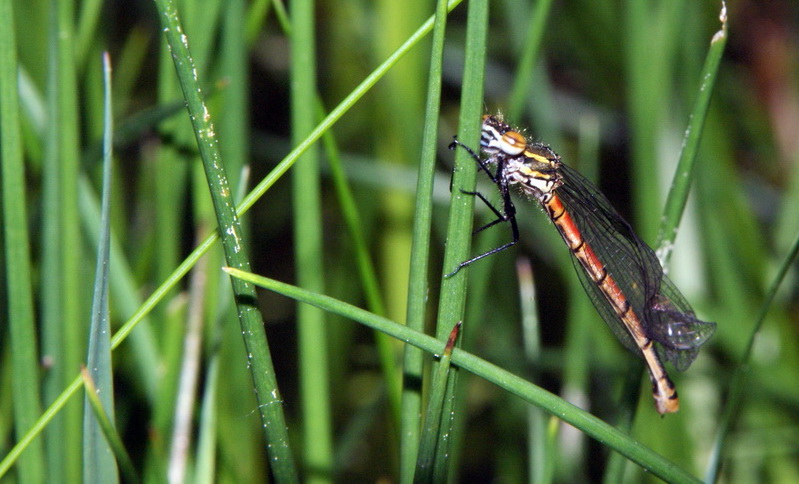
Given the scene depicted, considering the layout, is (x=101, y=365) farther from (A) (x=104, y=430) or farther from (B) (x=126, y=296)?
(B) (x=126, y=296)

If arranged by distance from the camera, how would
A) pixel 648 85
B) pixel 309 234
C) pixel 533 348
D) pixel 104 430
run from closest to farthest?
pixel 104 430, pixel 309 234, pixel 533 348, pixel 648 85

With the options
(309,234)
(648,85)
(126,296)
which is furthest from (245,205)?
(648,85)

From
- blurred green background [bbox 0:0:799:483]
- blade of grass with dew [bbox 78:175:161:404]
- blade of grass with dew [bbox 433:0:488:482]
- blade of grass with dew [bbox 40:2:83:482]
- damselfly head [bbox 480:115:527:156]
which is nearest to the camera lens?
blade of grass with dew [bbox 433:0:488:482]

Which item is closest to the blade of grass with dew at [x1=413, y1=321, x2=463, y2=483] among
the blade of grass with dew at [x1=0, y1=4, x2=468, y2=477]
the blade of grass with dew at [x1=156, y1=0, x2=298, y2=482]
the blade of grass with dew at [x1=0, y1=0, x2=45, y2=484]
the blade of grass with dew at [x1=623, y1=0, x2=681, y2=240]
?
the blade of grass with dew at [x1=156, y1=0, x2=298, y2=482]

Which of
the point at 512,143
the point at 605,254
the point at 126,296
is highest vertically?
the point at 512,143

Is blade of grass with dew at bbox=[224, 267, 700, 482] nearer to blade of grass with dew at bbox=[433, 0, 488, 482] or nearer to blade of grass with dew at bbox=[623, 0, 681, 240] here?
blade of grass with dew at bbox=[433, 0, 488, 482]

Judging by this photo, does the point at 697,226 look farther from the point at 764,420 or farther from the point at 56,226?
the point at 56,226

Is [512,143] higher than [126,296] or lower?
higher

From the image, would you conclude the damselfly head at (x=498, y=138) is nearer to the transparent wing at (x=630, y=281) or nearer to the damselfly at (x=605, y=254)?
the damselfly at (x=605, y=254)
